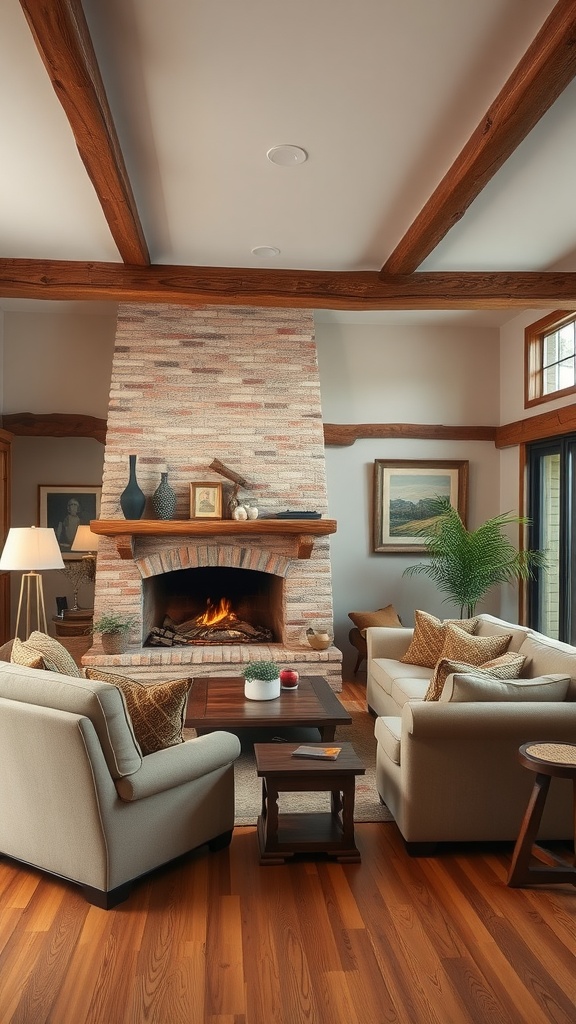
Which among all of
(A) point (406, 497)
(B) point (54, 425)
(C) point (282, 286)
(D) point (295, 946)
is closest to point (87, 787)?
(D) point (295, 946)

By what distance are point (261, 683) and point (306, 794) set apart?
0.71 metres

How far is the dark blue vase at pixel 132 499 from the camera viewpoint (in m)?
5.82

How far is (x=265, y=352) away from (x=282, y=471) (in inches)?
37.8

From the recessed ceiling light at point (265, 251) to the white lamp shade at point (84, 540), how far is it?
285 centimetres

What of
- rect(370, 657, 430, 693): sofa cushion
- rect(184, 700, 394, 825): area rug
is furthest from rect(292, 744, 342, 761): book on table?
rect(370, 657, 430, 693): sofa cushion

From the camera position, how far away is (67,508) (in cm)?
719

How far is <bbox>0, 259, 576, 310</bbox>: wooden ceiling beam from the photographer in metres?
4.70

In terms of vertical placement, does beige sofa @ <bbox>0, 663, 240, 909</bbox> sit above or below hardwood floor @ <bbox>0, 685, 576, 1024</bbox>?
above

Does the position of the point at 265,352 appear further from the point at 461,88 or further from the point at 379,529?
the point at 461,88

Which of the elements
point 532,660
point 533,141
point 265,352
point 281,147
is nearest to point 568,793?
point 532,660

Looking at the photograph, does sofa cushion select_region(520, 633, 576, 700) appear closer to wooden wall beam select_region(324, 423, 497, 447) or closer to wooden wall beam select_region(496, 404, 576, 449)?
wooden wall beam select_region(496, 404, 576, 449)

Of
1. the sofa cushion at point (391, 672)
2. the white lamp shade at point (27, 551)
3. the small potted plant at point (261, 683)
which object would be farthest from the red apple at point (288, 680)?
the white lamp shade at point (27, 551)

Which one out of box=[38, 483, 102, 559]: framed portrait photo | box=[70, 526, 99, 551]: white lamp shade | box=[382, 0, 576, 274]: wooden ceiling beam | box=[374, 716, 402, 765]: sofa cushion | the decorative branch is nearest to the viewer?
box=[382, 0, 576, 274]: wooden ceiling beam

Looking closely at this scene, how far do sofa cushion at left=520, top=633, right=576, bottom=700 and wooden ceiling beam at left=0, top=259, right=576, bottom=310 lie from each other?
220 centimetres
